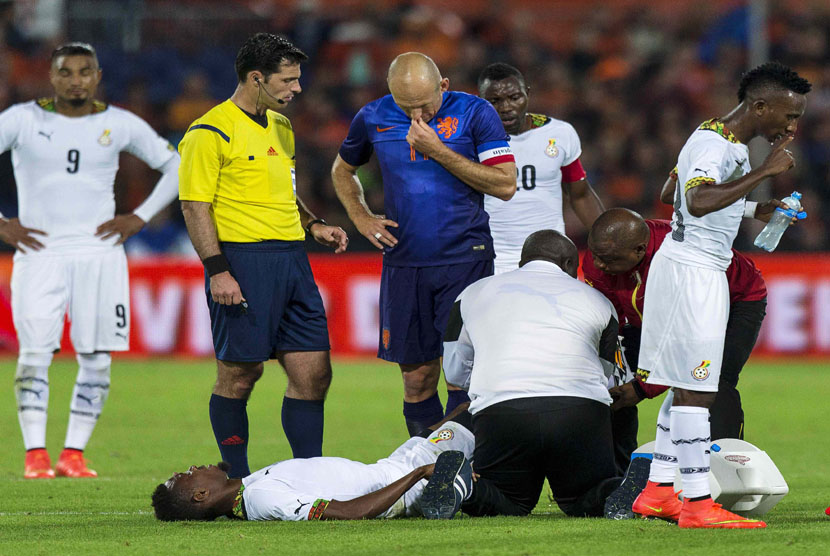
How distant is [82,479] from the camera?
7.93 meters

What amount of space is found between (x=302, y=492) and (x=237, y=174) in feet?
6.42

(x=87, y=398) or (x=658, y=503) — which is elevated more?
(x=658, y=503)

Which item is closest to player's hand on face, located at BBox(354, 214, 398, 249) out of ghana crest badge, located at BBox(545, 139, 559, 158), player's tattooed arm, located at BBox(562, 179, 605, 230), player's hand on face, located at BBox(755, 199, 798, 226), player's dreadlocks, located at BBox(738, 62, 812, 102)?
ghana crest badge, located at BBox(545, 139, 559, 158)

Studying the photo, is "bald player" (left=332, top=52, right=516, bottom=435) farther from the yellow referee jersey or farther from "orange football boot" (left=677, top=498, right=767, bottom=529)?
"orange football boot" (left=677, top=498, right=767, bottom=529)

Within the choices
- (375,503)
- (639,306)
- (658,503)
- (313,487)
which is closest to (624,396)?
(639,306)

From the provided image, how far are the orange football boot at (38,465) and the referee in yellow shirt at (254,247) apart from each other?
5.60 ft

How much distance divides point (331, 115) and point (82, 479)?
1120 centimetres

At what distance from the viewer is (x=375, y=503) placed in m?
5.78

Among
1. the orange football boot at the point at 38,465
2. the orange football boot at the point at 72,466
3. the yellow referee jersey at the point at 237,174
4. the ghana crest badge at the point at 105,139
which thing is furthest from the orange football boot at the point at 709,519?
the ghana crest badge at the point at 105,139

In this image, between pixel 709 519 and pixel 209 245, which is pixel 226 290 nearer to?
pixel 209 245

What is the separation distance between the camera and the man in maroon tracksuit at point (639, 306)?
6.36m

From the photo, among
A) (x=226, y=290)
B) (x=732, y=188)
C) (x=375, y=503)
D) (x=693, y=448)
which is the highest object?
(x=732, y=188)

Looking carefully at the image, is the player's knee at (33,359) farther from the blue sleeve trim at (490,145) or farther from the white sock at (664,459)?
the white sock at (664,459)

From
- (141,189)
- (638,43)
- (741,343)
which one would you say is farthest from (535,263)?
(638,43)
